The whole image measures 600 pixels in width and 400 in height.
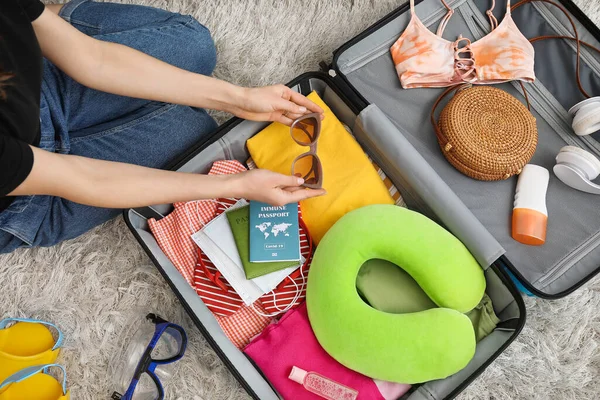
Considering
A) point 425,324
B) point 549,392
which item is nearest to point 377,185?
point 425,324

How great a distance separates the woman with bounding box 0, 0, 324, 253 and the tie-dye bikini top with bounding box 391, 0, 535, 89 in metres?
0.24

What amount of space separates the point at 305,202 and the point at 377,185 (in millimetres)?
147

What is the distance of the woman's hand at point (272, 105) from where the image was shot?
0.90m

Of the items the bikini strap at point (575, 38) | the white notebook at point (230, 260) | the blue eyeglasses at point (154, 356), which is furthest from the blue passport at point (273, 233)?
the bikini strap at point (575, 38)

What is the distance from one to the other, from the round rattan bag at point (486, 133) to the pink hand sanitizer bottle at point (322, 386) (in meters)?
0.46

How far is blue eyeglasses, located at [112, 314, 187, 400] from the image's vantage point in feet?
3.13

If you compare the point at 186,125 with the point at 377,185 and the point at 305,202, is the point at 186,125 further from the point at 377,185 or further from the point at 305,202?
the point at 377,185

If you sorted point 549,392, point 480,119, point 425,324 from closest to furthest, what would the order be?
point 425,324 < point 480,119 < point 549,392

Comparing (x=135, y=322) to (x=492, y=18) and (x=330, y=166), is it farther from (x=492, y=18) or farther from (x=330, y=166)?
(x=492, y=18)

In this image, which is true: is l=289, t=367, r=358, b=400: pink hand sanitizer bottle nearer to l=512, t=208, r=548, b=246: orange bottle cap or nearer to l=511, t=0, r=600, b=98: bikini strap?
l=512, t=208, r=548, b=246: orange bottle cap

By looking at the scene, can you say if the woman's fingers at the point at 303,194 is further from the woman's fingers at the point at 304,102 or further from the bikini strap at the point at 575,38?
the bikini strap at the point at 575,38

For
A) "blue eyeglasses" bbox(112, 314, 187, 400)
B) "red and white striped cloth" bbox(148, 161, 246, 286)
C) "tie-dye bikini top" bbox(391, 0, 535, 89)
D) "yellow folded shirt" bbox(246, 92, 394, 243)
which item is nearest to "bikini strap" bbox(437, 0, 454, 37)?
"tie-dye bikini top" bbox(391, 0, 535, 89)

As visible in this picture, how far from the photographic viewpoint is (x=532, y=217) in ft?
2.90

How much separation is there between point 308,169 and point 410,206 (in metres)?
0.23
